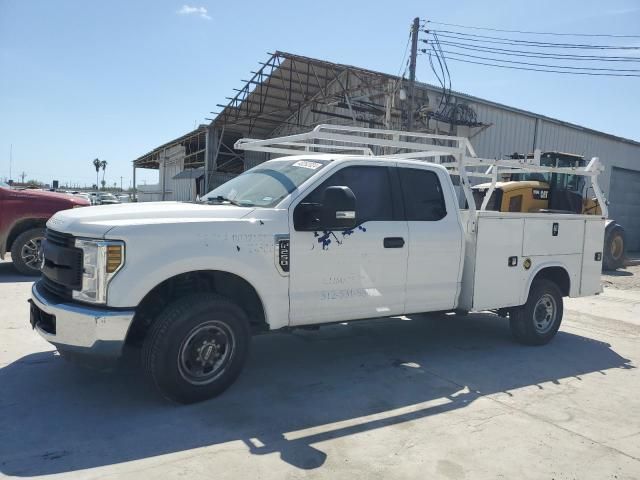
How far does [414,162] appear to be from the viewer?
5.43m

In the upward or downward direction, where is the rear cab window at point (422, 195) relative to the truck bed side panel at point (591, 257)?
upward

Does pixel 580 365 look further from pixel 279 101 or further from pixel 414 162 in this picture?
pixel 279 101

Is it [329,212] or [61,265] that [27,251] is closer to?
[61,265]

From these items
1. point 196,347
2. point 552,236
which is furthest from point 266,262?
point 552,236

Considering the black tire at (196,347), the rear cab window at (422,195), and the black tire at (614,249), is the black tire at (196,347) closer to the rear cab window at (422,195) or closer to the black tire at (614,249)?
the rear cab window at (422,195)

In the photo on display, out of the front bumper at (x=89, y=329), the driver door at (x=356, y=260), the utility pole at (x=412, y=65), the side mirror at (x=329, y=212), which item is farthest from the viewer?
the utility pole at (x=412, y=65)

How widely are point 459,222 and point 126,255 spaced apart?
134 inches

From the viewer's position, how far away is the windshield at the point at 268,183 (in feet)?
15.4

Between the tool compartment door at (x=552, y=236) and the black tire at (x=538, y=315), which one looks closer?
the tool compartment door at (x=552, y=236)

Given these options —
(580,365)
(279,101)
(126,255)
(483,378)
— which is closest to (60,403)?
(126,255)

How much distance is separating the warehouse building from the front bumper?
1266 cm

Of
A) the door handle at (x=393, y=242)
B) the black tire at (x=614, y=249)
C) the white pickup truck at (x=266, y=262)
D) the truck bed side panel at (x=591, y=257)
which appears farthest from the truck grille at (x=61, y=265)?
the black tire at (x=614, y=249)

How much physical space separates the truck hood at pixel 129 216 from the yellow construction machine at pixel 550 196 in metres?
8.96

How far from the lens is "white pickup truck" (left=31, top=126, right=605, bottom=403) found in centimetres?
383
